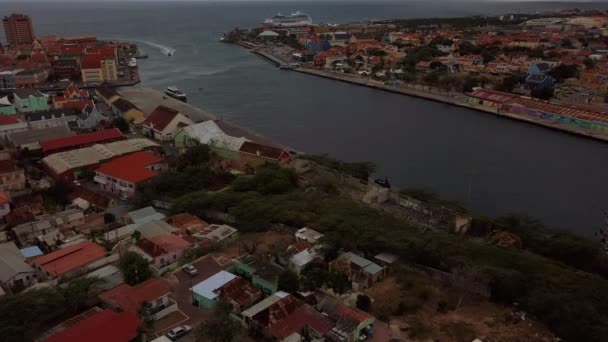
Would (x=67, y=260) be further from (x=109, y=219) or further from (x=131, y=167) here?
(x=131, y=167)

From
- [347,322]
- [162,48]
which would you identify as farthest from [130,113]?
[162,48]

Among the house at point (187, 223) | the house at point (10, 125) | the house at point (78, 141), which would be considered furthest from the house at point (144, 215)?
the house at point (10, 125)

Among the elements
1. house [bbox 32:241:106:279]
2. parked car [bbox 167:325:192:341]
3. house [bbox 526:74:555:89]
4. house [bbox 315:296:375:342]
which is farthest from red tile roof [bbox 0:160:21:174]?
house [bbox 526:74:555:89]

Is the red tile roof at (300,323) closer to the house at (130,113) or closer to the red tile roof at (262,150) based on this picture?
the red tile roof at (262,150)

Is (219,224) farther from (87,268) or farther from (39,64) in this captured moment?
(39,64)

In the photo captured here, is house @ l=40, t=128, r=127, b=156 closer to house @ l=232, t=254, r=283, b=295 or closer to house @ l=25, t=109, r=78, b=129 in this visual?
house @ l=25, t=109, r=78, b=129
